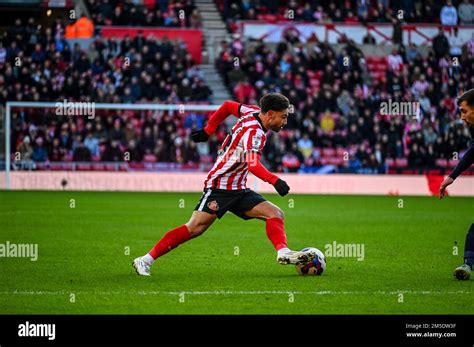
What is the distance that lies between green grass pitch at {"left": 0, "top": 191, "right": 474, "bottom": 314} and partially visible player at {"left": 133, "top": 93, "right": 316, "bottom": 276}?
343 millimetres

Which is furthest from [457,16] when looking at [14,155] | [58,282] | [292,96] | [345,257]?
[58,282]

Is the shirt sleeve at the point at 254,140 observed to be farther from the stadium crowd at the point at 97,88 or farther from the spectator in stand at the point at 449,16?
the spectator in stand at the point at 449,16

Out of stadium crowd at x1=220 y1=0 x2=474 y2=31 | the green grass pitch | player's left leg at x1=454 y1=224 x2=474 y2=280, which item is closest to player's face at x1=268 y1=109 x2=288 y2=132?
the green grass pitch

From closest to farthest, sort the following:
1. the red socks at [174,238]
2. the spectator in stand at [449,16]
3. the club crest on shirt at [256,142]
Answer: the club crest on shirt at [256,142] < the red socks at [174,238] < the spectator in stand at [449,16]

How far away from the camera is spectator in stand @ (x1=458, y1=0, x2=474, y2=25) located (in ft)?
125

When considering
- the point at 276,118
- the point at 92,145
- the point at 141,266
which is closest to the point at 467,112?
the point at 276,118

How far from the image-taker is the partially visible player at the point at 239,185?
34.7ft

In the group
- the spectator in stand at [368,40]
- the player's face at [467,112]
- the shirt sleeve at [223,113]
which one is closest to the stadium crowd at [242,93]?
the spectator in stand at [368,40]

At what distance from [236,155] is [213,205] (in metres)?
0.62

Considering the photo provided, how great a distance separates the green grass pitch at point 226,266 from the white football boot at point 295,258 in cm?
22

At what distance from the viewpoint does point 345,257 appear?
1346cm

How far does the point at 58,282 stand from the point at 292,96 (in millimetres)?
22663
